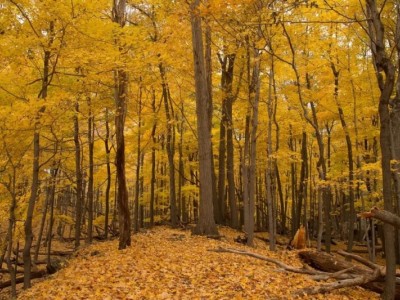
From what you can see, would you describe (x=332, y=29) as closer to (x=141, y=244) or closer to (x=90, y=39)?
(x=90, y=39)

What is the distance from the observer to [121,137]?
1066 cm

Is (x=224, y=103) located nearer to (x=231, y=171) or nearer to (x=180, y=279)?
(x=231, y=171)

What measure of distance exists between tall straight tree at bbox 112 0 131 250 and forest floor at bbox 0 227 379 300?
0.98 meters

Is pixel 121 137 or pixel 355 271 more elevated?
pixel 121 137

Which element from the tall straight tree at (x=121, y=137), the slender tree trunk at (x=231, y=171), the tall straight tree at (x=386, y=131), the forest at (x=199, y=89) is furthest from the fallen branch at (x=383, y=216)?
the slender tree trunk at (x=231, y=171)

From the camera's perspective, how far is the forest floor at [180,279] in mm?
6555

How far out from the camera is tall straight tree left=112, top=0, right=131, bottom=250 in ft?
35.1

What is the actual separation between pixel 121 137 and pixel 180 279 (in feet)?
15.7

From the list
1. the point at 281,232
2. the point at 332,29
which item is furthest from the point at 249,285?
the point at 281,232

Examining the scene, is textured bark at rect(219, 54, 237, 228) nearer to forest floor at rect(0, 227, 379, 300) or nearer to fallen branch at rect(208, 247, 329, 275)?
fallen branch at rect(208, 247, 329, 275)

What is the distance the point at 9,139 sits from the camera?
36.9 ft

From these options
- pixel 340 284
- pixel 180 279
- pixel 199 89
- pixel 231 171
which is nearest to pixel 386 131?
pixel 340 284

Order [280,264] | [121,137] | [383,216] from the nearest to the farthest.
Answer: [383,216]
[280,264]
[121,137]

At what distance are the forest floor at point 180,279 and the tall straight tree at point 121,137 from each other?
0.98 metres
